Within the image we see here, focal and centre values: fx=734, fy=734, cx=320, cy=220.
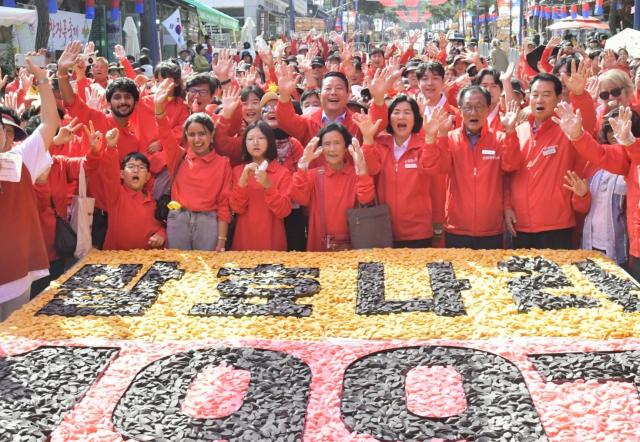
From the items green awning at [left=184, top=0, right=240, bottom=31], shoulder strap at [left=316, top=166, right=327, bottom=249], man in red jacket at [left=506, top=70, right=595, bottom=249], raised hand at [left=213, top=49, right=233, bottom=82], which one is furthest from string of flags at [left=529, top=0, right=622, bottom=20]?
shoulder strap at [left=316, top=166, right=327, bottom=249]

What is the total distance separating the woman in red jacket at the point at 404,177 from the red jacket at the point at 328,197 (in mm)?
232

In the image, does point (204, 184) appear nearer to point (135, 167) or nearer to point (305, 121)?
point (135, 167)

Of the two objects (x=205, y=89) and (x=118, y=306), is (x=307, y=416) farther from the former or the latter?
(x=205, y=89)

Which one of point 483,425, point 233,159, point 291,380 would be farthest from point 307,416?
point 233,159

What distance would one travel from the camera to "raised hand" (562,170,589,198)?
→ 5438 mm

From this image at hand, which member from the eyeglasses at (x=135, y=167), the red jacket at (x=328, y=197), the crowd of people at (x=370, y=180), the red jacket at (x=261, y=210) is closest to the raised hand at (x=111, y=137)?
the crowd of people at (x=370, y=180)

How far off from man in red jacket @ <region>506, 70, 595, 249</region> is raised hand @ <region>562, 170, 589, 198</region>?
0.07 metres

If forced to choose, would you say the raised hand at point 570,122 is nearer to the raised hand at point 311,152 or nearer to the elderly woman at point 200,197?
the raised hand at point 311,152

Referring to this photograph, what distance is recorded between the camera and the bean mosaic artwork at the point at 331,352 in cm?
325

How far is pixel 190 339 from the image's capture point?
407 cm

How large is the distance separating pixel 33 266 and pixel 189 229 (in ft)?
4.39

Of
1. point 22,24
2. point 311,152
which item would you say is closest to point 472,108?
point 311,152

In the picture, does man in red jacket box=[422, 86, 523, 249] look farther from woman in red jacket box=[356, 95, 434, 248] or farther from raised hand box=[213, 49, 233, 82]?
raised hand box=[213, 49, 233, 82]

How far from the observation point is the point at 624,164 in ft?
16.8
